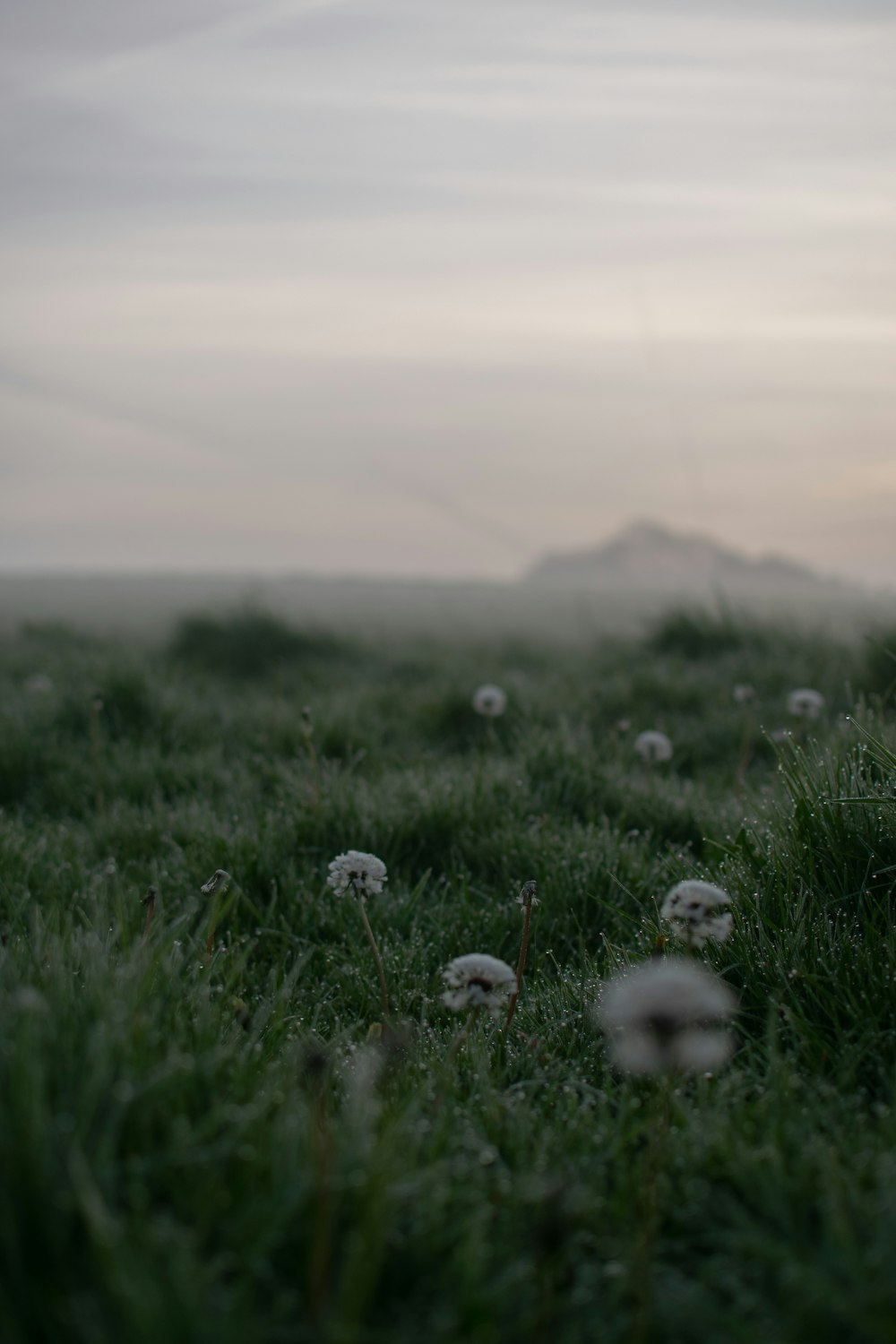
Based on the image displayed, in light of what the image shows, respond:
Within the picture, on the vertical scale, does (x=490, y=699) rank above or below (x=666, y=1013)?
below

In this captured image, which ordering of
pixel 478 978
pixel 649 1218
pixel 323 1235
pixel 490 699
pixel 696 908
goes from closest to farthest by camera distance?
pixel 323 1235
pixel 649 1218
pixel 478 978
pixel 696 908
pixel 490 699

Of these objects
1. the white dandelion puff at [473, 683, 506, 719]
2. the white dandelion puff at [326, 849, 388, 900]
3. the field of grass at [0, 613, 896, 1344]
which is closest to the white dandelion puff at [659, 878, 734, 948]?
the field of grass at [0, 613, 896, 1344]

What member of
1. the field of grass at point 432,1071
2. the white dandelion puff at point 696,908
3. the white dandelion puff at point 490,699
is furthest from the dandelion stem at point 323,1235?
the white dandelion puff at point 490,699

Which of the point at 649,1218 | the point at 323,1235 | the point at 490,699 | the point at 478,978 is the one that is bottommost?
the point at 490,699

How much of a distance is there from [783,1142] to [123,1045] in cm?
133

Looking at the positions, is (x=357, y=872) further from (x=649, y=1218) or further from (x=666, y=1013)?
(x=666, y=1013)

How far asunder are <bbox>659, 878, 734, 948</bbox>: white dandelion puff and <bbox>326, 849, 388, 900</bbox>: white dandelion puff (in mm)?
831

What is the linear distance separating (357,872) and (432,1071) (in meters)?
0.59

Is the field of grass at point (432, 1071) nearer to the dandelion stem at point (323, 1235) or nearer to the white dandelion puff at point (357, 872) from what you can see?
the dandelion stem at point (323, 1235)

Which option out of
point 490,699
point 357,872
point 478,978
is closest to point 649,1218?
point 478,978

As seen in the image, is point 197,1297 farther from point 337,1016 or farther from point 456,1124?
point 337,1016

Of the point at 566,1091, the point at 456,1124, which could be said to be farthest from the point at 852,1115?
the point at 456,1124

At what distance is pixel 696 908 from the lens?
96.6 inches

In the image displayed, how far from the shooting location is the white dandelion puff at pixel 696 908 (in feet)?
7.70
